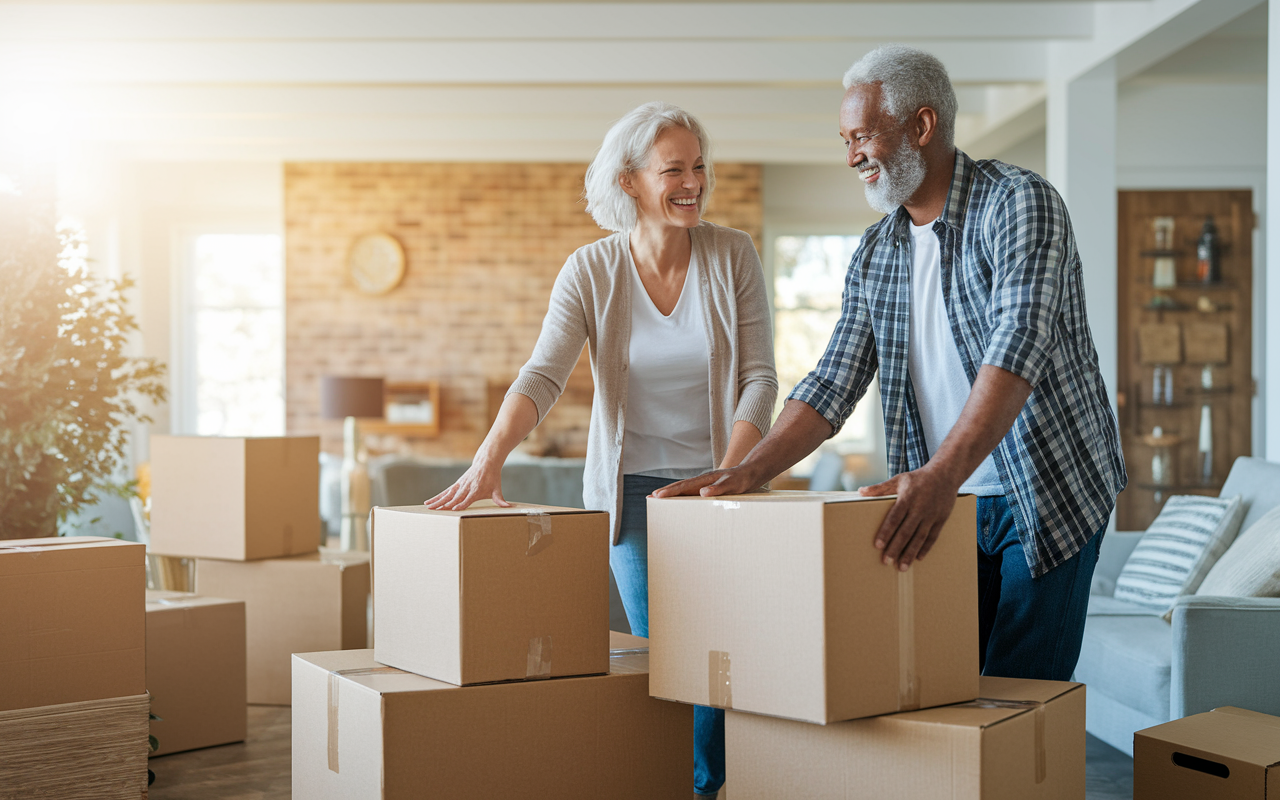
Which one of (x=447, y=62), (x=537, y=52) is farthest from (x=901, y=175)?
(x=447, y=62)

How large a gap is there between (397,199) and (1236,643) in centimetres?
743

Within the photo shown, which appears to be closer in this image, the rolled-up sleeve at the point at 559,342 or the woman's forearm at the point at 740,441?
the woman's forearm at the point at 740,441

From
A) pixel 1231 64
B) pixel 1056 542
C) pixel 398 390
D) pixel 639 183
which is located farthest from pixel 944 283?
pixel 398 390

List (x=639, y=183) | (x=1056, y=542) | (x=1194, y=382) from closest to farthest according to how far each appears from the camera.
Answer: (x=1056, y=542)
(x=639, y=183)
(x=1194, y=382)

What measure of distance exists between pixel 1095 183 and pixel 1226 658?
3.56 m

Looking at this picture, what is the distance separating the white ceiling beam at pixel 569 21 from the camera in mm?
5059

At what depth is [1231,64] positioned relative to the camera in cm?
595

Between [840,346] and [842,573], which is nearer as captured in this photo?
[842,573]

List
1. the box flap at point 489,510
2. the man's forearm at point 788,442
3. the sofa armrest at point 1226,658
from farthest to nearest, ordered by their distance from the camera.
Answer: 1. the sofa armrest at point 1226,658
2. the man's forearm at point 788,442
3. the box flap at point 489,510

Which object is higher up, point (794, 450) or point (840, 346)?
point (840, 346)

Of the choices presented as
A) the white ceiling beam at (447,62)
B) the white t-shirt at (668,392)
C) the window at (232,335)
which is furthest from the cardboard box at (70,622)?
the window at (232,335)

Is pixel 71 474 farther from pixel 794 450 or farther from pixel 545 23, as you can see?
pixel 545 23

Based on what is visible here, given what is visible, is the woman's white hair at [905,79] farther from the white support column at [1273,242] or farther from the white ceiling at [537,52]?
the white ceiling at [537,52]

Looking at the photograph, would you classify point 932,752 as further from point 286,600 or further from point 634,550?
point 286,600
